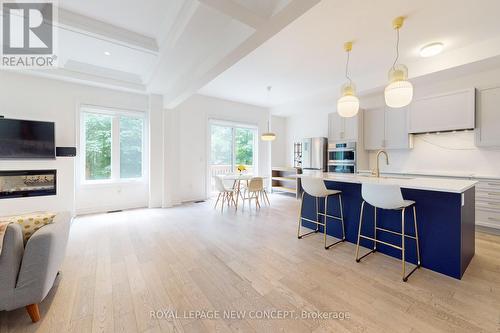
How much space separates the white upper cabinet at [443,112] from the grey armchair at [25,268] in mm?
5646

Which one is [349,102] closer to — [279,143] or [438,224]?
[438,224]

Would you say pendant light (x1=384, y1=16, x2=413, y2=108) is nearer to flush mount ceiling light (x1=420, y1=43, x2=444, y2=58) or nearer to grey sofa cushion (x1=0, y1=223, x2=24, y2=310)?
flush mount ceiling light (x1=420, y1=43, x2=444, y2=58)

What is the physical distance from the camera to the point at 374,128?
16.1 ft

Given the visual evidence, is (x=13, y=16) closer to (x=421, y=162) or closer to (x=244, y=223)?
(x=244, y=223)

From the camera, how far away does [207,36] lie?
2.63 meters

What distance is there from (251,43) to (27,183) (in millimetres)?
4588

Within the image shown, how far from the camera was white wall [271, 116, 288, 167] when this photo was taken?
741 centimetres

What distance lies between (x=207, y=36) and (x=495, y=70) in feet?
15.3

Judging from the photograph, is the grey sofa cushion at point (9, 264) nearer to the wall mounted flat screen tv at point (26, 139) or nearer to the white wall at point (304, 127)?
the wall mounted flat screen tv at point (26, 139)

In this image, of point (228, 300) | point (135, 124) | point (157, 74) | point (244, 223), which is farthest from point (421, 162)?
point (135, 124)

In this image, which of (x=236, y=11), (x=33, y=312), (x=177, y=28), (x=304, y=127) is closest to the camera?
(x=33, y=312)

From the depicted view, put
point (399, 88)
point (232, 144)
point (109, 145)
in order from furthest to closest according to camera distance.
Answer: point (232, 144), point (109, 145), point (399, 88)

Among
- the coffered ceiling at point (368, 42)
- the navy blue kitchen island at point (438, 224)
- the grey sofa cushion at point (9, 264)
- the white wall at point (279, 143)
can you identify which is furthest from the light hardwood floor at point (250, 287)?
the white wall at point (279, 143)

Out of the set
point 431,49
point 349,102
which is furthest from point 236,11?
point 431,49
